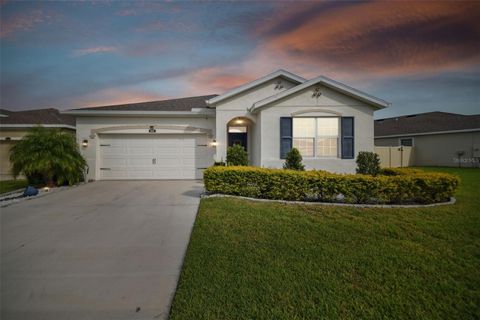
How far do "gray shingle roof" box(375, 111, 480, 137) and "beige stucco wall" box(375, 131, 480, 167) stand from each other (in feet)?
2.16

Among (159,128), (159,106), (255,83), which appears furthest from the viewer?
(159,106)

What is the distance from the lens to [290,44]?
430 inches

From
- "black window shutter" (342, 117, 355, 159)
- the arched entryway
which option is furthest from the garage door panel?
"black window shutter" (342, 117, 355, 159)

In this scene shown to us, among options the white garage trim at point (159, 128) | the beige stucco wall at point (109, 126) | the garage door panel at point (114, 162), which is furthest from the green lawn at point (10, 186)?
the white garage trim at point (159, 128)

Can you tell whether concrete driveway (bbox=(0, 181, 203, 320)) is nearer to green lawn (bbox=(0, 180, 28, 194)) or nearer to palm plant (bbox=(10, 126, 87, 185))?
palm plant (bbox=(10, 126, 87, 185))

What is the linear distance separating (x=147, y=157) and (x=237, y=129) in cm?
519

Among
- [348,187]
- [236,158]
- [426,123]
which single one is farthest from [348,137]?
[426,123]

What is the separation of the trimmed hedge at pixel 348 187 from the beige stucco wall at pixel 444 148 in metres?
16.7

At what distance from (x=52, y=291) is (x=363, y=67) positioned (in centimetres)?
1430

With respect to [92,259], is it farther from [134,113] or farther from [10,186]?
[10,186]

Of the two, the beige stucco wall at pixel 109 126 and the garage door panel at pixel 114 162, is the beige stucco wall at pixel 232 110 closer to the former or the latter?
the beige stucco wall at pixel 109 126

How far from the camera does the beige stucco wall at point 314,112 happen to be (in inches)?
391

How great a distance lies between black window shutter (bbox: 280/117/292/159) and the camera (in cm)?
992

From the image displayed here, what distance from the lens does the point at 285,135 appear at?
32.7ft
